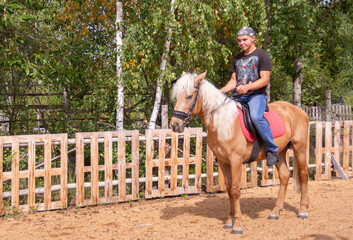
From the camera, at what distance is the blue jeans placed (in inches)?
217

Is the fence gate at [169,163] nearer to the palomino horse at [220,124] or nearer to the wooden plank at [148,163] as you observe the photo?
the wooden plank at [148,163]

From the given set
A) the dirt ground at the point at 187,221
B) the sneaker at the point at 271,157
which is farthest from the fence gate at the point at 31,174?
the sneaker at the point at 271,157

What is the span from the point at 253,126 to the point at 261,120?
0.15 metres

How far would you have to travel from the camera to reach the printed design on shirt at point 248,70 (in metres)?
5.74

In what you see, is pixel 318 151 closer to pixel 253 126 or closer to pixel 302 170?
pixel 302 170

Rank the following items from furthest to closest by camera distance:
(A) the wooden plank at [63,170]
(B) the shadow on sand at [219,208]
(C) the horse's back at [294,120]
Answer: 1. (A) the wooden plank at [63,170]
2. (B) the shadow on sand at [219,208]
3. (C) the horse's back at [294,120]

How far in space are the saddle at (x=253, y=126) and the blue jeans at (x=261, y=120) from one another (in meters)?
0.10

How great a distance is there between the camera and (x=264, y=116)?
5.94 meters

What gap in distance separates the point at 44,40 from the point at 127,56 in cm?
178

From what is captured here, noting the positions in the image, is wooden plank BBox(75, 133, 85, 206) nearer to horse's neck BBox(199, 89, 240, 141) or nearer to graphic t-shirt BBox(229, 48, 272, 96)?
horse's neck BBox(199, 89, 240, 141)

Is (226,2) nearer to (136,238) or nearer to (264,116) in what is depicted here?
(264,116)

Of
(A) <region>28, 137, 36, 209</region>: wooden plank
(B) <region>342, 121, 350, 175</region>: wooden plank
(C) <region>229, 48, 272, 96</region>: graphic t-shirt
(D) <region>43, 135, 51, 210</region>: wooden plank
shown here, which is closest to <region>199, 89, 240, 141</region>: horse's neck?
(C) <region>229, 48, 272, 96</region>: graphic t-shirt

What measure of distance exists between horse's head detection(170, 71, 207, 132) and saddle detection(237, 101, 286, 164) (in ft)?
2.80

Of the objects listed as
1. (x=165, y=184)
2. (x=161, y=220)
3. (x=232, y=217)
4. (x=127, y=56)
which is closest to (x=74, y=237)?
(x=161, y=220)
